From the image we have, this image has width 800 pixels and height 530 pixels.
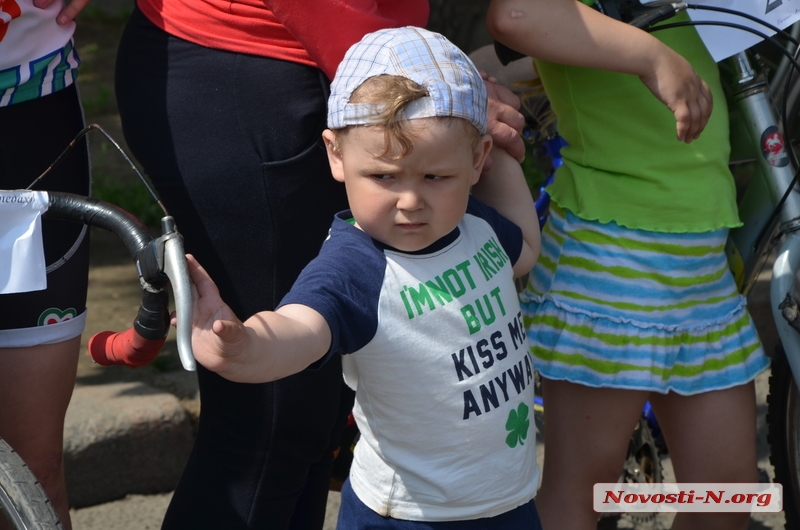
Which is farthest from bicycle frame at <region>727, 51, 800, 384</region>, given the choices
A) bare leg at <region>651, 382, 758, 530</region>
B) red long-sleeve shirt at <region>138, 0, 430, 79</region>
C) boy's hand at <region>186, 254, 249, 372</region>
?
boy's hand at <region>186, 254, 249, 372</region>


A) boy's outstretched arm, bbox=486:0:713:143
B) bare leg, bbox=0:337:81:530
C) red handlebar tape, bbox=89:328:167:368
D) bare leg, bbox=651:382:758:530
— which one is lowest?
bare leg, bbox=0:337:81:530

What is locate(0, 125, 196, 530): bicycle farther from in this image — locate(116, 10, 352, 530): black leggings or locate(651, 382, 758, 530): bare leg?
locate(651, 382, 758, 530): bare leg

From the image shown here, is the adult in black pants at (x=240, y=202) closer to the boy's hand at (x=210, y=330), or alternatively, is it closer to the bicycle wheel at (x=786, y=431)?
the boy's hand at (x=210, y=330)

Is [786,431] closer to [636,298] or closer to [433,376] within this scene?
[636,298]

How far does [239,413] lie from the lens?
1855 millimetres

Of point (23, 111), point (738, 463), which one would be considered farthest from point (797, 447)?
point (23, 111)

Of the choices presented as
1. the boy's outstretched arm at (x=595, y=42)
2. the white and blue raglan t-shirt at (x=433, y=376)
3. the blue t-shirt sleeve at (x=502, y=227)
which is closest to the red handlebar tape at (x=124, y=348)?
the white and blue raglan t-shirt at (x=433, y=376)

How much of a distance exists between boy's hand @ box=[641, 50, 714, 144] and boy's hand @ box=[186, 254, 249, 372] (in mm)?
931

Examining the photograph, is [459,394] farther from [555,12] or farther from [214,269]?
[555,12]

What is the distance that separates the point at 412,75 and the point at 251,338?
19.8 inches

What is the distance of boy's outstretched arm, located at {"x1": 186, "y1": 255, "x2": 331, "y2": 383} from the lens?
4.23ft

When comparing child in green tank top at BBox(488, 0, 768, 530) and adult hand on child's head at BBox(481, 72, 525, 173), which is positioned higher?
adult hand on child's head at BBox(481, 72, 525, 173)

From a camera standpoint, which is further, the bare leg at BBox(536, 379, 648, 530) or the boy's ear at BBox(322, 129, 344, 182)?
the bare leg at BBox(536, 379, 648, 530)

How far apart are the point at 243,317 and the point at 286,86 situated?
0.42 m
